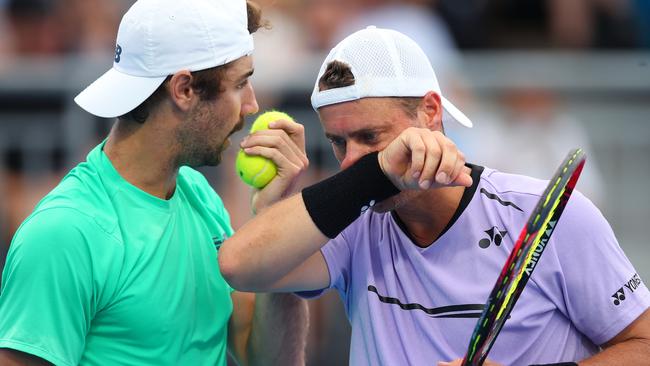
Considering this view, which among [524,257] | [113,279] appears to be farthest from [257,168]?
[524,257]

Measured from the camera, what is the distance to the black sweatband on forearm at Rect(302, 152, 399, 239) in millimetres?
4188

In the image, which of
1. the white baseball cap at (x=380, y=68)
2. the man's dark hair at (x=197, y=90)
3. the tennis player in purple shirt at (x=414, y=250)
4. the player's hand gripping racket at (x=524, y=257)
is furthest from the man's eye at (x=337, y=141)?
the player's hand gripping racket at (x=524, y=257)

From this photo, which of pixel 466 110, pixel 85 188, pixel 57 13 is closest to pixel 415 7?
pixel 466 110

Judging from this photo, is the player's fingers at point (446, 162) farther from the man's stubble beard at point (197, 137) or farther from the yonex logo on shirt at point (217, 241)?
the yonex logo on shirt at point (217, 241)

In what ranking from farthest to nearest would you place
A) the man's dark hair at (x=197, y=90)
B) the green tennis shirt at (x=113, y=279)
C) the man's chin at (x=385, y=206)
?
the man's dark hair at (x=197, y=90)
the man's chin at (x=385, y=206)
the green tennis shirt at (x=113, y=279)

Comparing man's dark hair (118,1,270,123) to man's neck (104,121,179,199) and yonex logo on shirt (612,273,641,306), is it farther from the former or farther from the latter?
yonex logo on shirt (612,273,641,306)

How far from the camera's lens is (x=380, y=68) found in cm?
460

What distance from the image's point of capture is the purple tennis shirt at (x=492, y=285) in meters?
4.35

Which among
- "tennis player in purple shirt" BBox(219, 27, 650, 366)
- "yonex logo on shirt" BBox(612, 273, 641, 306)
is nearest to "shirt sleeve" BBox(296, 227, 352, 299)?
"tennis player in purple shirt" BBox(219, 27, 650, 366)

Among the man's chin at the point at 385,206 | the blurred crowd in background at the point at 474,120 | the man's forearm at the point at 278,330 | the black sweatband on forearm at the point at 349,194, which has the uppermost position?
the black sweatband on forearm at the point at 349,194

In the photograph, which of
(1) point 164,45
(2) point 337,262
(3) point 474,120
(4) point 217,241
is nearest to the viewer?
(2) point 337,262

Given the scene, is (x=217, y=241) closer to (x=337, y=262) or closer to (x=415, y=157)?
(x=337, y=262)

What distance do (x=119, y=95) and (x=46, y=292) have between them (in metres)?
0.93

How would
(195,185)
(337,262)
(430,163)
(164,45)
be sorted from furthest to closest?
(195,185), (164,45), (337,262), (430,163)
